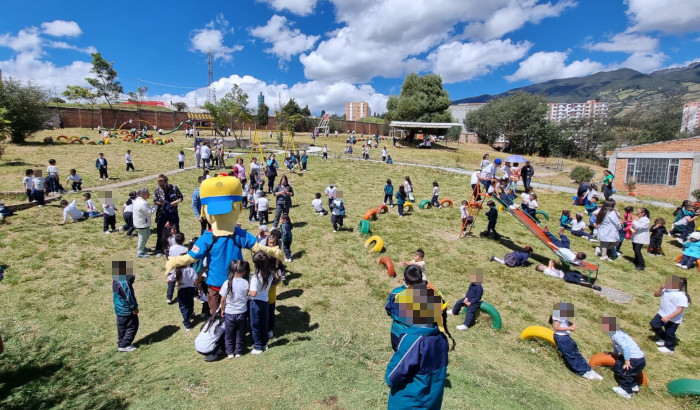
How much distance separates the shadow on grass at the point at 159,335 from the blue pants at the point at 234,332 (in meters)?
1.67

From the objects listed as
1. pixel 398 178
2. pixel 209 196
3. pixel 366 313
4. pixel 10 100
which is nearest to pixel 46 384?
pixel 209 196

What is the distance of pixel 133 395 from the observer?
420 cm

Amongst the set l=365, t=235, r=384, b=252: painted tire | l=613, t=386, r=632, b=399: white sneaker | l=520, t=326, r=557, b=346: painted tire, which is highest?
l=365, t=235, r=384, b=252: painted tire

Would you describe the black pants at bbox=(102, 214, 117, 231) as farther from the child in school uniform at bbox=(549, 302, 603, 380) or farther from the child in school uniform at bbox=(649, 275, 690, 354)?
the child in school uniform at bbox=(649, 275, 690, 354)

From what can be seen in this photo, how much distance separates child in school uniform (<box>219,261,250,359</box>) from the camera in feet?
15.4

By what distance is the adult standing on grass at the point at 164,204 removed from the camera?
897 cm

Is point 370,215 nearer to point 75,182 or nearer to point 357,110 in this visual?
point 75,182

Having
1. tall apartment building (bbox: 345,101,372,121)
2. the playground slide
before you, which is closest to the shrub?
the playground slide

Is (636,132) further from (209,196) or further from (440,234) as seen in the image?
(209,196)

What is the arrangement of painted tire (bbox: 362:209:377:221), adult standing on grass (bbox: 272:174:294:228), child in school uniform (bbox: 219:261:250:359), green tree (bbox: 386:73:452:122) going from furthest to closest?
1. green tree (bbox: 386:73:452:122)
2. painted tire (bbox: 362:209:377:221)
3. adult standing on grass (bbox: 272:174:294:228)
4. child in school uniform (bbox: 219:261:250:359)

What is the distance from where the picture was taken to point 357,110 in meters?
122

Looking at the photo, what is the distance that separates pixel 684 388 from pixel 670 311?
5.50 feet

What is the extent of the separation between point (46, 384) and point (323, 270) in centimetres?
569

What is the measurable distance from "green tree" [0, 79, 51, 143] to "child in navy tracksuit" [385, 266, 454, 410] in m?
34.3
